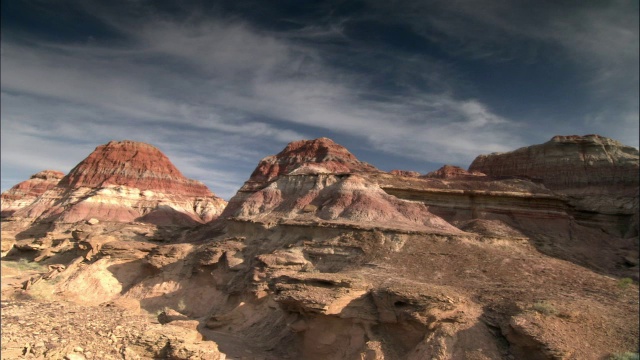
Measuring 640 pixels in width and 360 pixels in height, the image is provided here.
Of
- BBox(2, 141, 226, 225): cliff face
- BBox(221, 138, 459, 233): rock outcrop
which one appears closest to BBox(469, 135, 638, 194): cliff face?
BBox(221, 138, 459, 233): rock outcrop

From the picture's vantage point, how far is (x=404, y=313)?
12.2 metres

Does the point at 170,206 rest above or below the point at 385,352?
above

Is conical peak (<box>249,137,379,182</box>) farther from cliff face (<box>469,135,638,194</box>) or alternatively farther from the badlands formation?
cliff face (<box>469,135,638,194</box>)

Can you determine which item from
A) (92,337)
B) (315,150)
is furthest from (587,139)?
(92,337)

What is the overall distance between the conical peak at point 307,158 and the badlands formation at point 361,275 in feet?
11.0

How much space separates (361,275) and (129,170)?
180 feet

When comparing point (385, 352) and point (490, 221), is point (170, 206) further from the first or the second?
point (385, 352)

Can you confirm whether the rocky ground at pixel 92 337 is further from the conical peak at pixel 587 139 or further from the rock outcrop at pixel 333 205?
the conical peak at pixel 587 139

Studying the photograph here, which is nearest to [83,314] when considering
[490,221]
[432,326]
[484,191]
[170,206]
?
[432,326]

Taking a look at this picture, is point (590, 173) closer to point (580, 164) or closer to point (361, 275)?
point (580, 164)

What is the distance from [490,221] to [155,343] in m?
24.3

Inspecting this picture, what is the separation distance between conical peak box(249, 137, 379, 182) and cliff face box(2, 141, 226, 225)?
13.1m

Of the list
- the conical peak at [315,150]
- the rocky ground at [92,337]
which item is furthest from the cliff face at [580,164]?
the rocky ground at [92,337]

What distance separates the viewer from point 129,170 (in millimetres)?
60156
